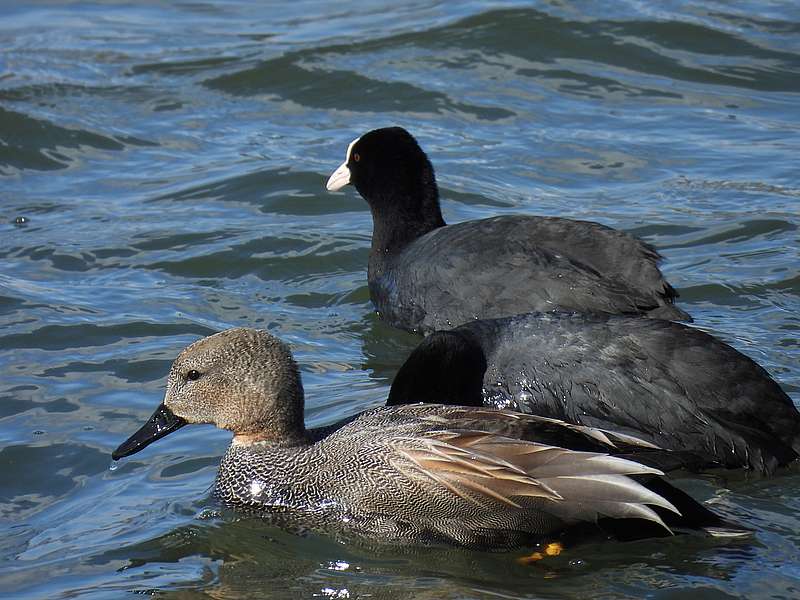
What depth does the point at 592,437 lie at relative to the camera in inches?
286

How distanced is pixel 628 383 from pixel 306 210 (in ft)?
17.3

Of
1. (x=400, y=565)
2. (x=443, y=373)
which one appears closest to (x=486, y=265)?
(x=443, y=373)

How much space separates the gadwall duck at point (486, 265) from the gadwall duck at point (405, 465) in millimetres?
2189

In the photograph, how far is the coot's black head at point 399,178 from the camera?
11.2 m

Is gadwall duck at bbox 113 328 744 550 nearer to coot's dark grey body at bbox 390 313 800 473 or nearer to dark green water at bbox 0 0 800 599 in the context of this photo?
dark green water at bbox 0 0 800 599

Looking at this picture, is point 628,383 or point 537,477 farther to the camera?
point 628,383

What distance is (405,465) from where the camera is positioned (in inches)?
275

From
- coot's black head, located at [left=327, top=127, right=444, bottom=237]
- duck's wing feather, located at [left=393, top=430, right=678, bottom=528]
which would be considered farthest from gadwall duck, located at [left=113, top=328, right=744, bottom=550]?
coot's black head, located at [left=327, top=127, right=444, bottom=237]

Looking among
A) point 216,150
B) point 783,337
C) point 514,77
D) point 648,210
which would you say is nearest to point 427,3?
point 514,77

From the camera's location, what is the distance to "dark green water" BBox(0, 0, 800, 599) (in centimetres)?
711

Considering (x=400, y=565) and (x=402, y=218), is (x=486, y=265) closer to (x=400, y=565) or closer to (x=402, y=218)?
(x=402, y=218)

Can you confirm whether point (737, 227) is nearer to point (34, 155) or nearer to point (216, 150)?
point (216, 150)

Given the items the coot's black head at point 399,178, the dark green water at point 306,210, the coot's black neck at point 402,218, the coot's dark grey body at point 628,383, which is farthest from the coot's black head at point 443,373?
the coot's black head at point 399,178

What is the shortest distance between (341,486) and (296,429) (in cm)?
55
